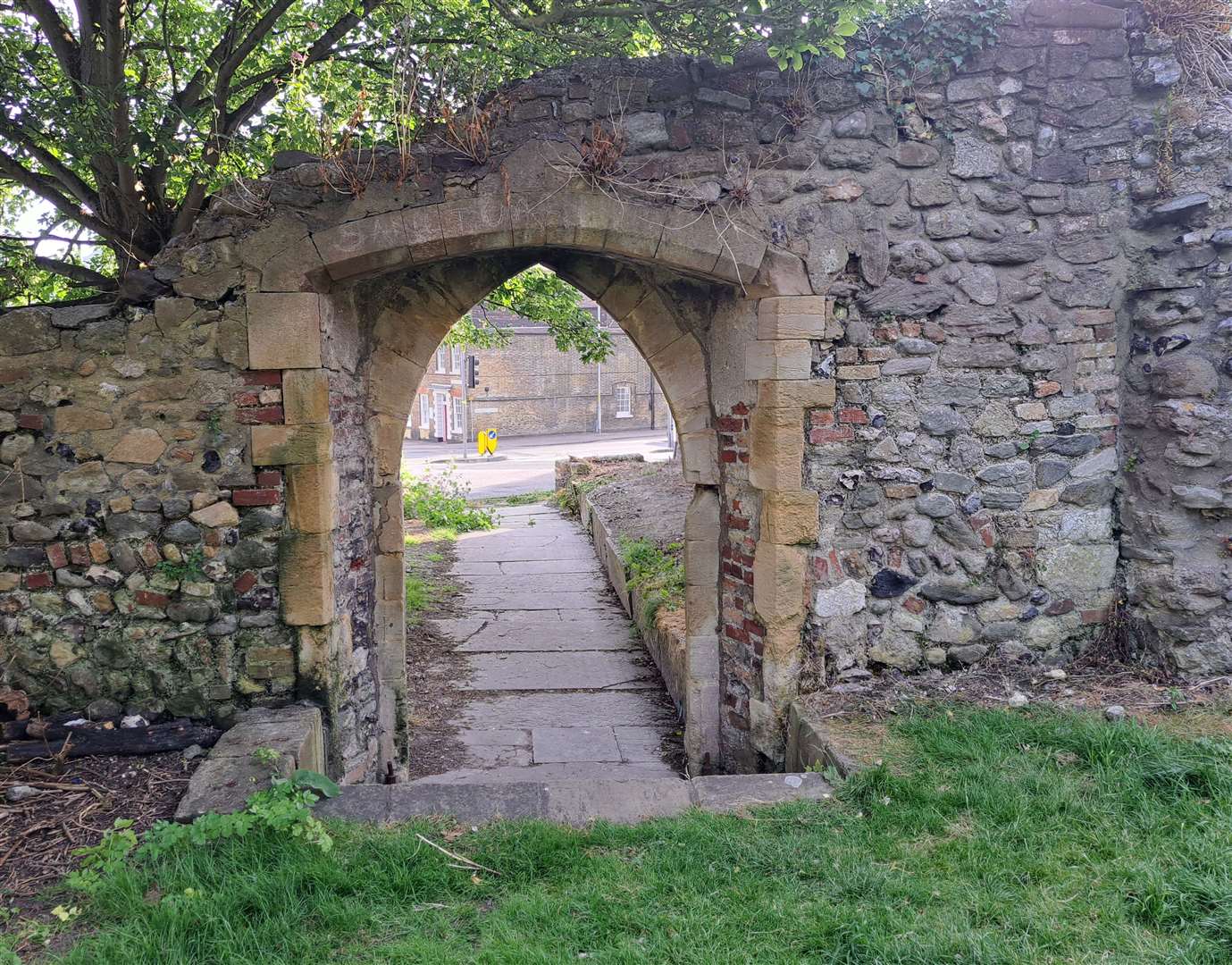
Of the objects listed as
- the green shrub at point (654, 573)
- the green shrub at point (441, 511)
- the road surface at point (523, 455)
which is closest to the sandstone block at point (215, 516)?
the green shrub at point (654, 573)

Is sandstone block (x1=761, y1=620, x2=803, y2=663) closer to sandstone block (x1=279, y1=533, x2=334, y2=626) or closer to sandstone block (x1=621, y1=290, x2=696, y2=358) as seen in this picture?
sandstone block (x1=621, y1=290, x2=696, y2=358)

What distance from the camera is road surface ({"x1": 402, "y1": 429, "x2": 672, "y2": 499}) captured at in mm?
18938

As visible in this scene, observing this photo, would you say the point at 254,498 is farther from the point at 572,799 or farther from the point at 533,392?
the point at 533,392

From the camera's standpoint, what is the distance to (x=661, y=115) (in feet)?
13.1

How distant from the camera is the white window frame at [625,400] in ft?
110

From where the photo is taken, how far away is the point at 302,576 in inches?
155

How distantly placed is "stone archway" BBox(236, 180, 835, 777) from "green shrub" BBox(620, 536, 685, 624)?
1990 mm

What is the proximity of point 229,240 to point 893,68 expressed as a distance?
3119mm

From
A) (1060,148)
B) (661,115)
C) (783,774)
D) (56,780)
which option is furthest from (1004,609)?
(56,780)

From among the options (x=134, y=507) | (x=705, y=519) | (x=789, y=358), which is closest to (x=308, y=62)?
(x=134, y=507)

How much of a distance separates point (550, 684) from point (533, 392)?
25.4 meters

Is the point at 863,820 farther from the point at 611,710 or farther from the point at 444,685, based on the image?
the point at 444,685

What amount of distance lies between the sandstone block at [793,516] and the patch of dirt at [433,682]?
2347 mm

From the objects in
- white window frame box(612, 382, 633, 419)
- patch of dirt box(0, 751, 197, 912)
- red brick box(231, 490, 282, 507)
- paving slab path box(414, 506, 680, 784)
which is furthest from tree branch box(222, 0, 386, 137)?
white window frame box(612, 382, 633, 419)
